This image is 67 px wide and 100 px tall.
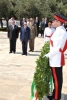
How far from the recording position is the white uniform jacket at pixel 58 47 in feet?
16.7

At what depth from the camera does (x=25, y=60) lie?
11445 mm

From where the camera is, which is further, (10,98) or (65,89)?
(65,89)

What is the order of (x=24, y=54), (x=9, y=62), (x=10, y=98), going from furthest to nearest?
(x=24, y=54)
(x=9, y=62)
(x=10, y=98)

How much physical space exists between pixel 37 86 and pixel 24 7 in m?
28.7

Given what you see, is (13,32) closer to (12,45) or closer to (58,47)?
(12,45)

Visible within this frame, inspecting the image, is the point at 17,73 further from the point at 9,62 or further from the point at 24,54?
the point at 24,54

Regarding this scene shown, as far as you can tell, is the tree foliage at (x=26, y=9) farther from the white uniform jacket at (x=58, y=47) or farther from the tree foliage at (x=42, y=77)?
the white uniform jacket at (x=58, y=47)

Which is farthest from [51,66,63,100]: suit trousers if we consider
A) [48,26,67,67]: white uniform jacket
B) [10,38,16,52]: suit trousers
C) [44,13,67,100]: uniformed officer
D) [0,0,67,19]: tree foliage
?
[0,0,67,19]: tree foliage

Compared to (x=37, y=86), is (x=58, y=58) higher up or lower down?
higher up

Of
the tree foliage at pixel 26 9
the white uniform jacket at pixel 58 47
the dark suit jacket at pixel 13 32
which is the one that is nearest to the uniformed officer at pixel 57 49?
the white uniform jacket at pixel 58 47

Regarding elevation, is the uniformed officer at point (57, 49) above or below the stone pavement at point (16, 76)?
above

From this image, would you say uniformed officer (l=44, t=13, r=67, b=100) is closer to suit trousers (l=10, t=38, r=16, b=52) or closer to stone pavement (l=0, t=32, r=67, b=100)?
stone pavement (l=0, t=32, r=67, b=100)

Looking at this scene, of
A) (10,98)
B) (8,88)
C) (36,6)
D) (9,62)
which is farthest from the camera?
(36,6)

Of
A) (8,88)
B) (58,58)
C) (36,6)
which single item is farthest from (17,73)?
(36,6)
